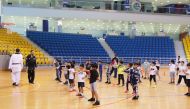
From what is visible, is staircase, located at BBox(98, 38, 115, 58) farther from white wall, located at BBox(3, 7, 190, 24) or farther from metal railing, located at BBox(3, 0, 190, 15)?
metal railing, located at BBox(3, 0, 190, 15)

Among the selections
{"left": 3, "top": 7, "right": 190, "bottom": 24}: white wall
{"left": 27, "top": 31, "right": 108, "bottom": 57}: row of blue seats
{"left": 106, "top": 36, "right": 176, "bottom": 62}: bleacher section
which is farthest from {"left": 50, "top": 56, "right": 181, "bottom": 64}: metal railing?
{"left": 3, "top": 7, "right": 190, "bottom": 24}: white wall

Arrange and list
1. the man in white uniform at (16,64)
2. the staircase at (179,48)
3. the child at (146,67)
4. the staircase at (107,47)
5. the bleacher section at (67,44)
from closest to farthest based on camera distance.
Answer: the man in white uniform at (16,64), the child at (146,67), the bleacher section at (67,44), the staircase at (107,47), the staircase at (179,48)

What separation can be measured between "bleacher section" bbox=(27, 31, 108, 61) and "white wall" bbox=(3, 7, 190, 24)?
95.3 inches

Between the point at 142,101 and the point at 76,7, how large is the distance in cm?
2449

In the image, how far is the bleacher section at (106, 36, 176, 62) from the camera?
37.3 metres

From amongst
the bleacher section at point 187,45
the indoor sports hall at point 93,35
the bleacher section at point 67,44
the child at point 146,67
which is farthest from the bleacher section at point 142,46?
the child at point 146,67

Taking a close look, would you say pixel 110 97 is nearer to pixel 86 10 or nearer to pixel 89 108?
pixel 89 108

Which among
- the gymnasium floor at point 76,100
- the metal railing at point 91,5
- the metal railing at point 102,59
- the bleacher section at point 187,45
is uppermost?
the metal railing at point 91,5

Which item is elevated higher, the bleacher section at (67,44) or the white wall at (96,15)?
the white wall at (96,15)

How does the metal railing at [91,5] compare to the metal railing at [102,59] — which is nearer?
the metal railing at [102,59]

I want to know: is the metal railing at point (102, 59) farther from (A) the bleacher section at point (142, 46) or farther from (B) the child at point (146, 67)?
(B) the child at point (146, 67)

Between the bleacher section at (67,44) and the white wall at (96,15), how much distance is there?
2.42m

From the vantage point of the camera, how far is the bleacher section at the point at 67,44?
3431cm

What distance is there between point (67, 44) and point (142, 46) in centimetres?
812
